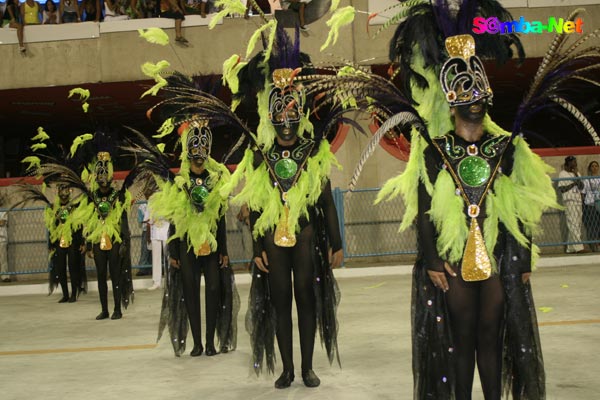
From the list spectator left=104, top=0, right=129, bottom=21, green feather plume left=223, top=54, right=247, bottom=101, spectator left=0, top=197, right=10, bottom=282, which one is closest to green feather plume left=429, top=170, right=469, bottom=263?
green feather plume left=223, top=54, right=247, bottom=101

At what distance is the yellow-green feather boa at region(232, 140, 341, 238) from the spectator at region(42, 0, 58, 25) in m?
12.3

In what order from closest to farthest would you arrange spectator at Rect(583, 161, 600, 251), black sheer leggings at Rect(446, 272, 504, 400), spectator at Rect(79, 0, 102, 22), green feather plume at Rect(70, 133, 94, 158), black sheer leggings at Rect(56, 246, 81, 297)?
1. black sheer leggings at Rect(446, 272, 504, 400)
2. green feather plume at Rect(70, 133, 94, 158)
3. black sheer leggings at Rect(56, 246, 81, 297)
4. spectator at Rect(583, 161, 600, 251)
5. spectator at Rect(79, 0, 102, 22)

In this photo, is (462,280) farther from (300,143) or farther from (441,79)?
(300,143)

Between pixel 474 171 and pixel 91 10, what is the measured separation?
13955 millimetres

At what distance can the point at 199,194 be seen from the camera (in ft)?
23.0

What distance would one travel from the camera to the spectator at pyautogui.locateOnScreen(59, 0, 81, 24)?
53.8 feet

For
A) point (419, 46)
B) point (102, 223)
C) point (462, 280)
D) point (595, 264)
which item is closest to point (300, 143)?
point (419, 46)

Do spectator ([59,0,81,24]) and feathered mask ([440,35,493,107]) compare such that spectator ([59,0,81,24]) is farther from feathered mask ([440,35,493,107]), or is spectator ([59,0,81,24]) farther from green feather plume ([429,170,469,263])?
green feather plume ([429,170,469,263])

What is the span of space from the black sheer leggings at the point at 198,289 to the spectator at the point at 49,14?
11160 millimetres

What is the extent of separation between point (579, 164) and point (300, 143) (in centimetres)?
1082

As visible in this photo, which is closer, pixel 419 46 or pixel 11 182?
pixel 419 46

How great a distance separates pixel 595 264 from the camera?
13.0 m

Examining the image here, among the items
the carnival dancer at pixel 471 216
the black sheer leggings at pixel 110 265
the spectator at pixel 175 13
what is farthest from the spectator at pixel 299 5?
the carnival dancer at pixel 471 216

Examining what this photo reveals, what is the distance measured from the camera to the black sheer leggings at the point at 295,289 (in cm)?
544
